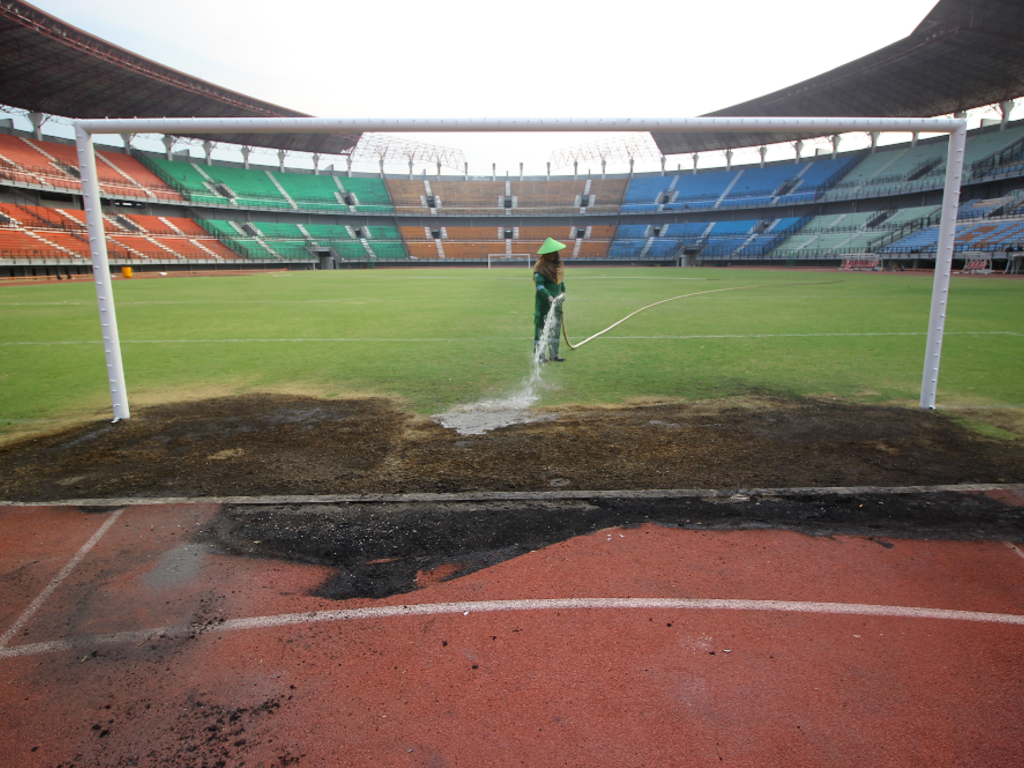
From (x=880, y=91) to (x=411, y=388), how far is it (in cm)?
5017

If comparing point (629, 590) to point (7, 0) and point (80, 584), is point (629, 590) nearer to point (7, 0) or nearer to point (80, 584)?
point (80, 584)

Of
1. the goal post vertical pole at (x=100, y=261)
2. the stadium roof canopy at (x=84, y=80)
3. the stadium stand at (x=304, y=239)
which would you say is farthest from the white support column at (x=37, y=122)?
the goal post vertical pole at (x=100, y=261)

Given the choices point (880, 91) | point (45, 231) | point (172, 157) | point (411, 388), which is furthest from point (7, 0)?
point (880, 91)

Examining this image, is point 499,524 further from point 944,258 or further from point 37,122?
point 37,122

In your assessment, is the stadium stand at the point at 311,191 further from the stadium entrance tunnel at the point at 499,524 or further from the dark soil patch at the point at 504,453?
the stadium entrance tunnel at the point at 499,524

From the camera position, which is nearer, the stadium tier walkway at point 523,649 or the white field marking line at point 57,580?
the stadium tier walkway at point 523,649

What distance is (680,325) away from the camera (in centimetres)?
1289

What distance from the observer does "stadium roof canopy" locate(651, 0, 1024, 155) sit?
30.7 metres

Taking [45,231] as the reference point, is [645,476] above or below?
below

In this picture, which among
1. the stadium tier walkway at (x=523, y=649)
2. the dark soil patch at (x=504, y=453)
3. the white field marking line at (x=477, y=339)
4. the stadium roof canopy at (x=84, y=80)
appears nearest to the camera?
the stadium tier walkway at (x=523, y=649)

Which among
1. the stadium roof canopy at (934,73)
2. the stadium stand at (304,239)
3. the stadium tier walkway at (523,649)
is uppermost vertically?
the stadium roof canopy at (934,73)

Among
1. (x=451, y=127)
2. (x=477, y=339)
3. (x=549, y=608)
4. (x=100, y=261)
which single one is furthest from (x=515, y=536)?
(x=477, y=339)

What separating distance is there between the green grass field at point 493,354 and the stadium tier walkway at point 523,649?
10.8 feet

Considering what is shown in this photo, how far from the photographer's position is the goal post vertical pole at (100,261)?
17.7ft
